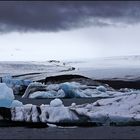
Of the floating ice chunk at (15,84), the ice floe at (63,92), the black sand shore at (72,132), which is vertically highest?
the floating ice chunk at (15,84)

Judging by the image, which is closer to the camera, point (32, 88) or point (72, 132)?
point (72, 132)

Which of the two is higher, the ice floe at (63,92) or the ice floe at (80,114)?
the ice floe at (63,92)

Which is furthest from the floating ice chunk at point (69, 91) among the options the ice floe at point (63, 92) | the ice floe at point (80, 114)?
the ice floe at point (80, 114)

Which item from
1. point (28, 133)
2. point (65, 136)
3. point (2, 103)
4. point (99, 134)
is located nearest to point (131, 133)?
point (99, 134)

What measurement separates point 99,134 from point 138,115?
196 centimetres

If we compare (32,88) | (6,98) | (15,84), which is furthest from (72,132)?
(15,84)

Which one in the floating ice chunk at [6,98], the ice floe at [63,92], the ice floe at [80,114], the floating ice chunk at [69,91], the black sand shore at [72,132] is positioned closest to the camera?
the black sand shore at [72,132]

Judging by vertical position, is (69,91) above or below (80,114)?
above

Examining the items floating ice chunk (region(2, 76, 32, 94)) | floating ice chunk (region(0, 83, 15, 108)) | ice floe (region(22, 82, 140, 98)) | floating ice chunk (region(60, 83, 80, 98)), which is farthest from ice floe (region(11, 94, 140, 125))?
floating ice chunk (region(2, 76, 32, 94))

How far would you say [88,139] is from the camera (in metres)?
7.84

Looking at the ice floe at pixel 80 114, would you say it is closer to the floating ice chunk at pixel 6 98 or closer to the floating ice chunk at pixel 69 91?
the floating ice chunk at pixel 6 98

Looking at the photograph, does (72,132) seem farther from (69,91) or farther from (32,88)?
(32,88)

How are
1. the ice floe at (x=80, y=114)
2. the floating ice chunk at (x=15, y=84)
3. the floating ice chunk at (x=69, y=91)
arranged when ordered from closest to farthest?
the ice floe at (x=80, y=114) < the floating ice chunk at (x=69, y=91) < the floating ice chunk at (x=15, y=84)

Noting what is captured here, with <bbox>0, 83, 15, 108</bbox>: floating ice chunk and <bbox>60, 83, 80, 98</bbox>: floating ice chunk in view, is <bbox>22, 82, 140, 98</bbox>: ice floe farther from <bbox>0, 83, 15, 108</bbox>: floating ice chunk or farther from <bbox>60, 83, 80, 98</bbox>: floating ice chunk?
<bbox>0, 83, 15, 108</bbox>: floating ice chunk
